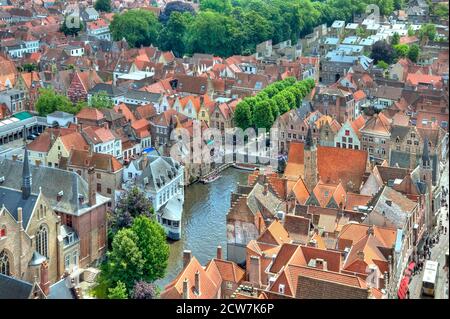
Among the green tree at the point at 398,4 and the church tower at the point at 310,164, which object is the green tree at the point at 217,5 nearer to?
the green tree at the point at 398,4

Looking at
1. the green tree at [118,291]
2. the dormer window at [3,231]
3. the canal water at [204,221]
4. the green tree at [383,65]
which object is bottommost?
the canal water at [204,221]

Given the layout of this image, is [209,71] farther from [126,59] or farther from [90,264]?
[90,264]

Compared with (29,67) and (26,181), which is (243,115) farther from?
(29,67)

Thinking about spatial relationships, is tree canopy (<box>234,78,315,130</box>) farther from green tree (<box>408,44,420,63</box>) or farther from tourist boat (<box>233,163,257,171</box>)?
green tree (<box>408,44,420,63</box>)

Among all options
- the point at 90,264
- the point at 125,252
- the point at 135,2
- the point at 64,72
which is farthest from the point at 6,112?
the point at 135,2

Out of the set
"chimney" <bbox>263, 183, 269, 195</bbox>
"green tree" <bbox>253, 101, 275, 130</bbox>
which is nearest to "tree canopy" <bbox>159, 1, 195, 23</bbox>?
"green tree" <bbox>253, 101, 275, 130</bbox>

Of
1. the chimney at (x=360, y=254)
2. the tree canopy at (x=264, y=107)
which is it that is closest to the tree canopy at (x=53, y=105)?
the tree canopy at (x=264, y=107)
